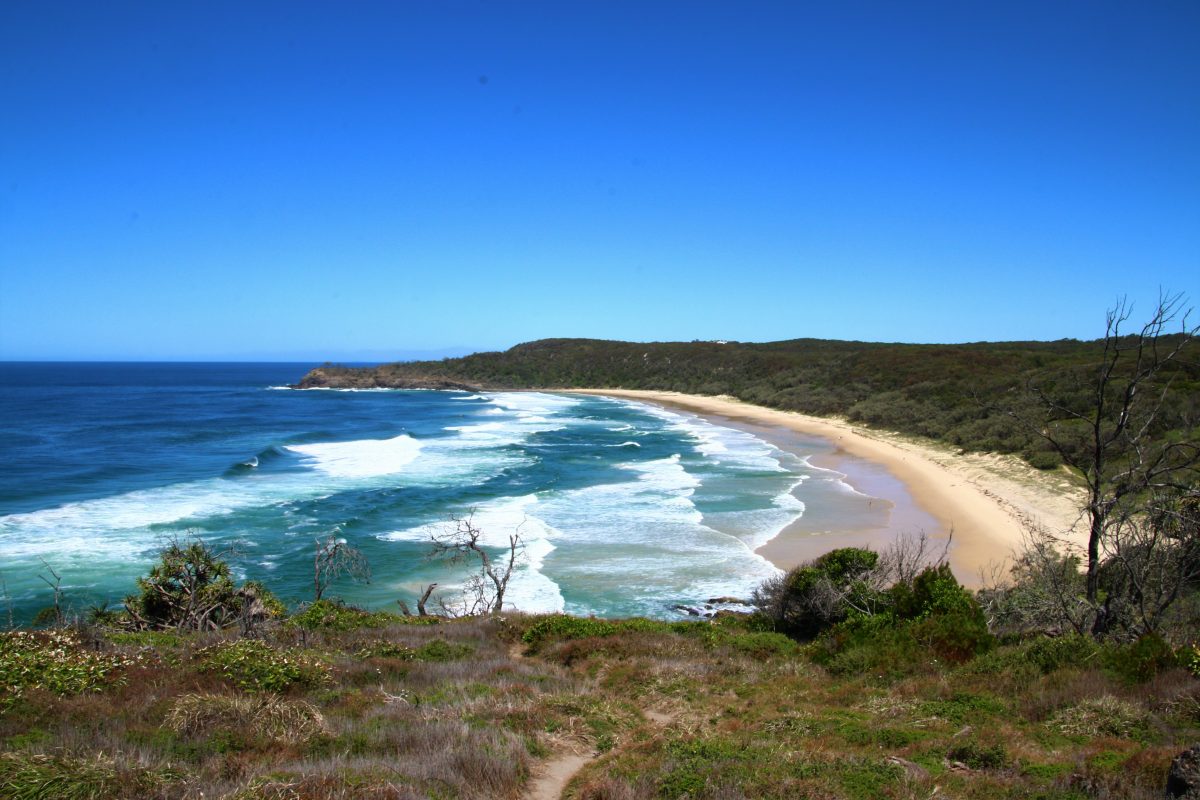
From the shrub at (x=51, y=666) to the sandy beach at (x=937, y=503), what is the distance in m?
14.2

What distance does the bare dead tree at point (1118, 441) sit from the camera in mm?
8820

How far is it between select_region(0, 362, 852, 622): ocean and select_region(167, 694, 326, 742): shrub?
1041cm

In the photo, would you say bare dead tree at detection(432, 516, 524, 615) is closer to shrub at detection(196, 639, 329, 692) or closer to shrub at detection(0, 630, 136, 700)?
shrub at detection(196, 639, 329, 692)

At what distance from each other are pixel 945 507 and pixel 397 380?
298 ft

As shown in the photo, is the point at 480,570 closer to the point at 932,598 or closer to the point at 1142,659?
the point at 932,598

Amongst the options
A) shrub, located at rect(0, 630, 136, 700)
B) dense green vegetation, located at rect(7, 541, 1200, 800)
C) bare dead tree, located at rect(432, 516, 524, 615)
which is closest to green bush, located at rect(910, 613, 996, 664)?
dense green vegetation, located at rect(7, 541, 1200, 800)

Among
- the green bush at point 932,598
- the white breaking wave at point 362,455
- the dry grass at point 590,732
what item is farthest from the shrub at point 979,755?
the white breaking wave at point 362,455

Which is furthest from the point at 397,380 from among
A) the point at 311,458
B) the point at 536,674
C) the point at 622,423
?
the point at 536,674

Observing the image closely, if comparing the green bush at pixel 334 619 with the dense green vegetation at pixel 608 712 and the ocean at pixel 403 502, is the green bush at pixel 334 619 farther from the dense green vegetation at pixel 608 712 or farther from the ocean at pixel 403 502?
the ocean at pixel 403 502

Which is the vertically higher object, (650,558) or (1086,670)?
(1086,670)

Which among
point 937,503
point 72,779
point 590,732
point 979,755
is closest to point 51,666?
point 72,779

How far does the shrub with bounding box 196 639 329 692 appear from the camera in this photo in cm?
810

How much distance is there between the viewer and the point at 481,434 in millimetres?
53469

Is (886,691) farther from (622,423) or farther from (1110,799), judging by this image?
(622,423)
